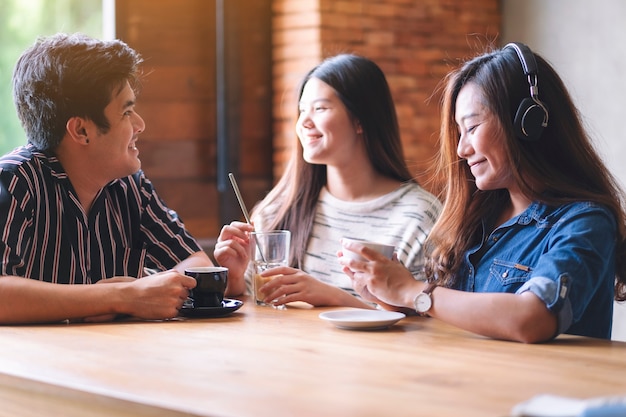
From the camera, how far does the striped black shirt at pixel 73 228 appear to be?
2145 mm

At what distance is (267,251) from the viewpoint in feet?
7.38

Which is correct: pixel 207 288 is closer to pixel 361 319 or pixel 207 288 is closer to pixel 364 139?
pixel 361 319

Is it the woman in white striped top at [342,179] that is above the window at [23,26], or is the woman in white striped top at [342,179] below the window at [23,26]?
below

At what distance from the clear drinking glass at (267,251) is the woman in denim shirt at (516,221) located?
247 mm

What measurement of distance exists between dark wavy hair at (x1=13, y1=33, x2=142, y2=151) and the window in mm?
1340

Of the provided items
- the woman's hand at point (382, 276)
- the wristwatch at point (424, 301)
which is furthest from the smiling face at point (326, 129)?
the wristwatch at point (424, 301)

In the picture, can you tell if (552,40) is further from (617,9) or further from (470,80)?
(470,80)

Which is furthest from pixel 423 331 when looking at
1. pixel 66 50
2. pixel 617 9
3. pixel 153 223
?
pixel 617 9

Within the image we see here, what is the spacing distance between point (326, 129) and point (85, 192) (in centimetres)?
85

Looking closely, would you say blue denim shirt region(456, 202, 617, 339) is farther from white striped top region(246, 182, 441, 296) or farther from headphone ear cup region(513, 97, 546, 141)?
white striped top region(246, 182, 441, 296)

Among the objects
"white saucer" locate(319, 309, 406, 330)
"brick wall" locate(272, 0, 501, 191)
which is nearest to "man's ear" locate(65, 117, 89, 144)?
"white saucer" locate(319, 309, 406, 330)

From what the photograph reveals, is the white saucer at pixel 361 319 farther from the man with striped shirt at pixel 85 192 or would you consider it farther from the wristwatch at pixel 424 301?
the man with striped shirt at pixel 85 192

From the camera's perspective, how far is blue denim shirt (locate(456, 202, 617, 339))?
1781 millimetres

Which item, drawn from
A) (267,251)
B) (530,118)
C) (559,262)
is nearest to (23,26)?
(267,251)
